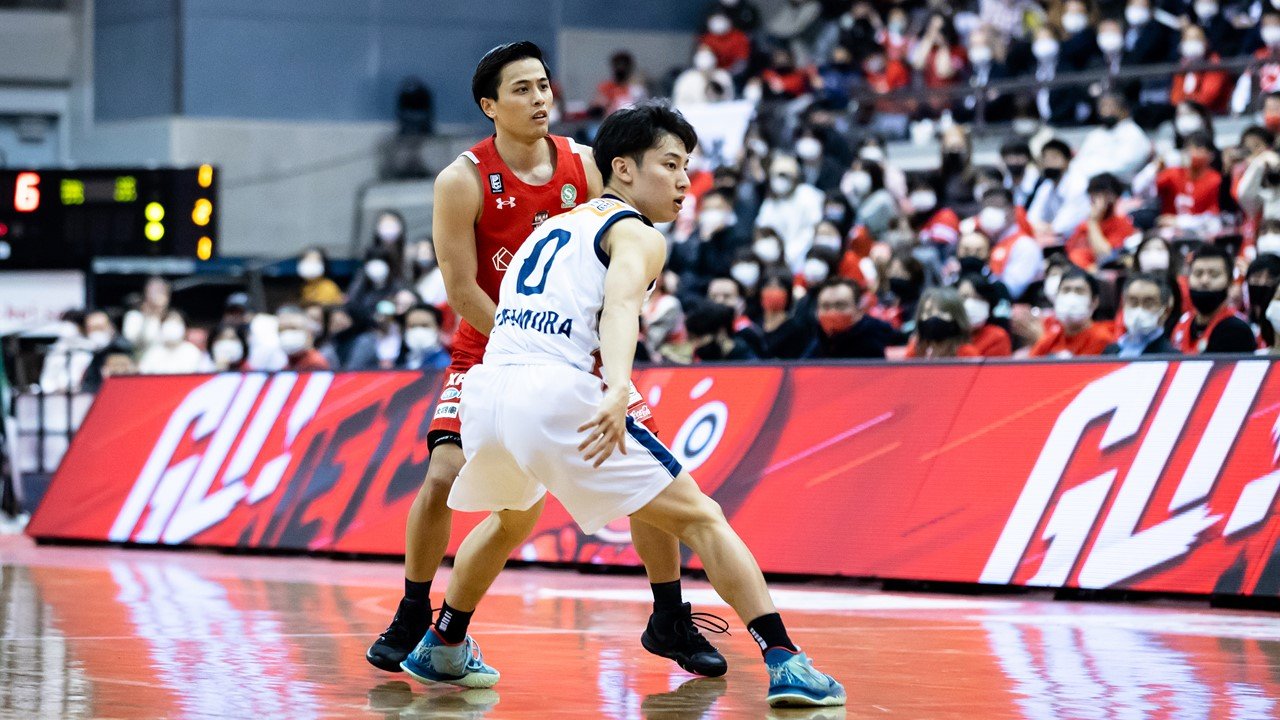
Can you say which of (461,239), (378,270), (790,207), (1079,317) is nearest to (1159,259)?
(1079,317)

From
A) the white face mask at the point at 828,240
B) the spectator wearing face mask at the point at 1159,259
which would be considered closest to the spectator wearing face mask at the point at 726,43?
the white face mask at the point at 828,240

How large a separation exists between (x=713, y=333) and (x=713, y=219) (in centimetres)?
492

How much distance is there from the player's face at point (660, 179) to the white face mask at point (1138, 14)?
49.1 feet

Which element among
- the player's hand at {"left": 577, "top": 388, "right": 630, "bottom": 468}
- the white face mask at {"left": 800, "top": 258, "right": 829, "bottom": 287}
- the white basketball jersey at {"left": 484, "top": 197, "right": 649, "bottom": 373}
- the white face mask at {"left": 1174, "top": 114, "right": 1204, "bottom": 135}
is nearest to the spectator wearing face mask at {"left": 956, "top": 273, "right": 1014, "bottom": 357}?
the white face mask at {"left": 800, "top": 258, "right": 829, "bottom": 287}

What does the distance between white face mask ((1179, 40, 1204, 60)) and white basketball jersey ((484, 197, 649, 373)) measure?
47.2 feet

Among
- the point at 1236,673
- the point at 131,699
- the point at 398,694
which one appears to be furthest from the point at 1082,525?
the point at 131,699

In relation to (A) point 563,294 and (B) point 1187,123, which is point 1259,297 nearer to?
(B) point 1187,123

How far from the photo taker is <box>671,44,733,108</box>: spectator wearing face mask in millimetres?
25078

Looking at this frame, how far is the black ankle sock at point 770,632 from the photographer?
21.4 ft

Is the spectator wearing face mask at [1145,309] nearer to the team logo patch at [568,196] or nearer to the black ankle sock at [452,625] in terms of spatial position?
the team logo patch at [568,196]

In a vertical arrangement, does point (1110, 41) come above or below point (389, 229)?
above

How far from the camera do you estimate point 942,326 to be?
12.9 metres

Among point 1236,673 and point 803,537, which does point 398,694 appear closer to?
point 1236,673

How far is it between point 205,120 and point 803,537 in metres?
18.2
